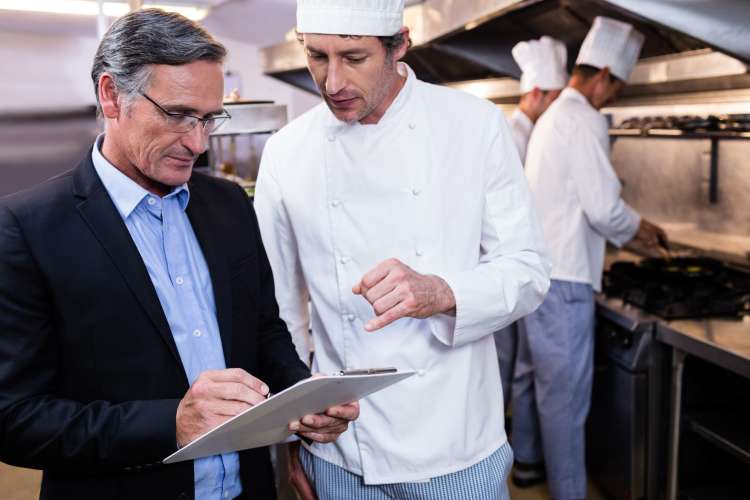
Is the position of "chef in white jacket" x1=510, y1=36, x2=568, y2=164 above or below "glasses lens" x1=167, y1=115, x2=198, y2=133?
above

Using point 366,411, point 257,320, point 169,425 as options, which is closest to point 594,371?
point 366,411

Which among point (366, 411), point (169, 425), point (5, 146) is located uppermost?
point (5, 146)

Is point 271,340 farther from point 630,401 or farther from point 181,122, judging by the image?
point 630,401

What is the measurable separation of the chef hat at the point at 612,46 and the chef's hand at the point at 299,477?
213 cm

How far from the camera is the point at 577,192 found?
9.87ft

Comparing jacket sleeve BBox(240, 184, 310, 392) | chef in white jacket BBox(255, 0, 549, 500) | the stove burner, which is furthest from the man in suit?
the stove burner

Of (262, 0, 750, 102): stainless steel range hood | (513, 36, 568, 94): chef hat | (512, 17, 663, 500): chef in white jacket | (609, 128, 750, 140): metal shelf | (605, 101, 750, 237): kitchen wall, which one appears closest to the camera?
(262, 0, 750, 102): stainless steel range hood

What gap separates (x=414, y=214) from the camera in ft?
5.18

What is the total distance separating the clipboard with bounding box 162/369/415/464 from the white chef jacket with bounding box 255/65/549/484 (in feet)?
1.10

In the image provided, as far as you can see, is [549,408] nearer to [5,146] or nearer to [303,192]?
[303,192]

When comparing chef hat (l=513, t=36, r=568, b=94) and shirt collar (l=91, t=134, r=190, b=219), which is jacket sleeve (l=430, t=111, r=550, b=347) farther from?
chef hat (l=513, t=36, r=568, b=94)

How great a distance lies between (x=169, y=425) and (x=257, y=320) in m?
0.36

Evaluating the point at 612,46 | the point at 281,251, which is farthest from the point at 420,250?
the point at 612,46

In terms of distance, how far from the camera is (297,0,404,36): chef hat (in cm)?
150
